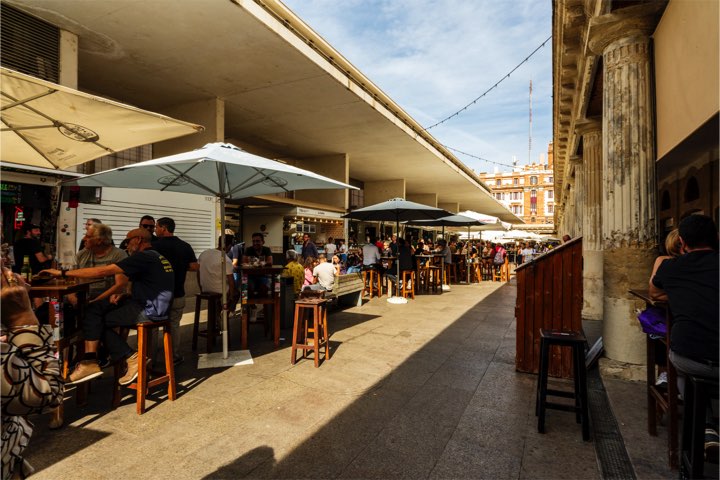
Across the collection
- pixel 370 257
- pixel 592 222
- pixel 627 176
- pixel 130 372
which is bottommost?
pixel 130 372

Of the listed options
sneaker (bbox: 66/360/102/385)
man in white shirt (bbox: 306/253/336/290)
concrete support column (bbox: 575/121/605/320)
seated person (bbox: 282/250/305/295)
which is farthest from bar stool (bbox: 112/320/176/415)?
concrete support column (bbox: 575/121/605/320)

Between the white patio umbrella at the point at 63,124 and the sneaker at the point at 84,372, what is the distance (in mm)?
2342

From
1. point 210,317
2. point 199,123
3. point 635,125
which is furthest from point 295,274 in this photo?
point 199,123

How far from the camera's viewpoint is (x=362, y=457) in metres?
2.56

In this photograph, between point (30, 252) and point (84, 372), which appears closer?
point (84, 372)

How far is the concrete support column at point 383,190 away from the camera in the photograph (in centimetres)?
2144

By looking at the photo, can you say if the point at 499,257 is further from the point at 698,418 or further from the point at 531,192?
the point at 531,192

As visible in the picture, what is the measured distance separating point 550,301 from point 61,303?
191 inches

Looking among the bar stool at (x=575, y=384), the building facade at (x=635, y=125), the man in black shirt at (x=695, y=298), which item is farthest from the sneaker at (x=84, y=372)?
the building facade at (x=635, y=125)

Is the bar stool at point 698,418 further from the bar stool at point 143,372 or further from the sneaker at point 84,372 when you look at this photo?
the sneaker at point 84,372

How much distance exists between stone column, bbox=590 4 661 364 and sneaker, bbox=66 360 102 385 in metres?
5.22

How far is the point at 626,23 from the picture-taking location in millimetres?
4207

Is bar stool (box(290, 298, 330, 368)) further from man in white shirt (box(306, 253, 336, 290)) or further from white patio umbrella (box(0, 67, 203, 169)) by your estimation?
white patio umbrella (box(0, 67, 203, 169))

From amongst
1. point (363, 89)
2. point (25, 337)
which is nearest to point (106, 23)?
point (363, 89)
